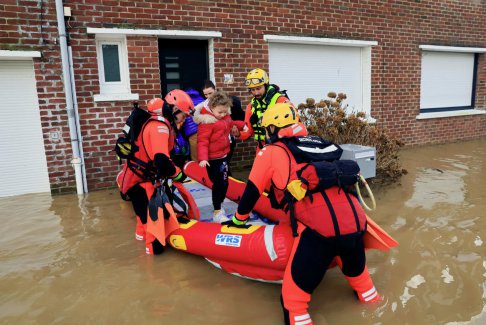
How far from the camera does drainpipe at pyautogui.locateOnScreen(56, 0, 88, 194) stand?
5.59 m

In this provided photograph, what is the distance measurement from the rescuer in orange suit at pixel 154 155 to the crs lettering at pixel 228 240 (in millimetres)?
803

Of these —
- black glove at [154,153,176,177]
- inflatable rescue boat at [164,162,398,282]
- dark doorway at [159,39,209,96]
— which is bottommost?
inflatable rescue boat at [164,162,398,282]

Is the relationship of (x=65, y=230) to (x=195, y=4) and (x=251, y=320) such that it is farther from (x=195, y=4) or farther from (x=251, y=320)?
(x=195, y=4)

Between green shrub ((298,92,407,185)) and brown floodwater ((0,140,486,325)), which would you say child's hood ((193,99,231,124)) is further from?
green shrub ((298,92,407,185))

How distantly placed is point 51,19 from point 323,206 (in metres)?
4.99

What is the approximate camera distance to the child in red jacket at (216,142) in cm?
461

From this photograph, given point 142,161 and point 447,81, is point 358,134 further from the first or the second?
point 447,81

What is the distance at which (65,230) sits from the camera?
4.66 metres

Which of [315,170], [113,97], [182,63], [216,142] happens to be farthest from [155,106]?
[182,63]

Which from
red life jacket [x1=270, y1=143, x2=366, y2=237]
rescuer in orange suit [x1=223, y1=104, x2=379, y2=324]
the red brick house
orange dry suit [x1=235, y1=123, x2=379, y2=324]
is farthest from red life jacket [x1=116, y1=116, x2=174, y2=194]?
the red brick house

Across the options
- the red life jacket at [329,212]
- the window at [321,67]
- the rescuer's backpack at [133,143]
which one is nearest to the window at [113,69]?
the rescuer's backpack at [133,143]

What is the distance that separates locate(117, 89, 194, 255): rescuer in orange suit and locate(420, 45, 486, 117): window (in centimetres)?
734

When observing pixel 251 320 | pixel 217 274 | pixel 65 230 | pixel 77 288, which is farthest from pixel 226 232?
pixel 65 230

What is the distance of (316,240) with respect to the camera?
2.79 m
